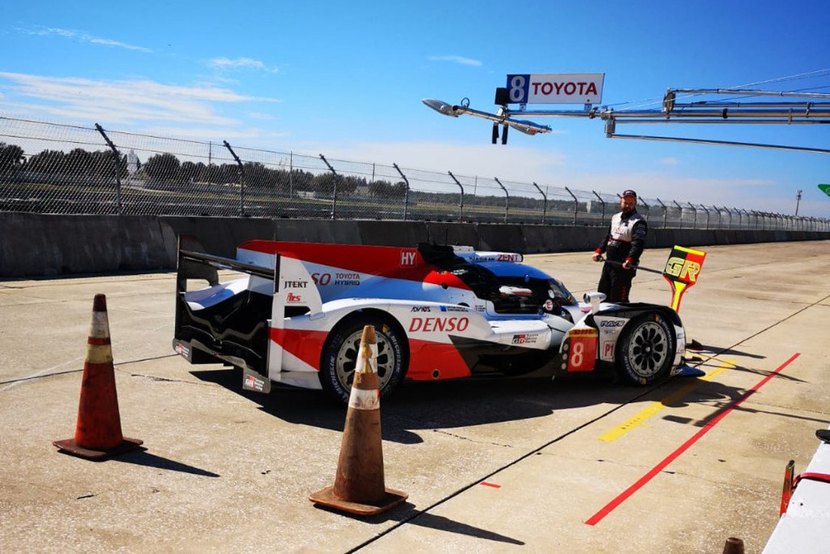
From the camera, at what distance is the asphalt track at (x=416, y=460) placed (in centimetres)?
394

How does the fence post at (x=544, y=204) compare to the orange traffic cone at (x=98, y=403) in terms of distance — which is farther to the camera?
the fence post at (x=544, y=204)

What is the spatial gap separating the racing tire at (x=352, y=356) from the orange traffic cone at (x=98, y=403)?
59.4 inches

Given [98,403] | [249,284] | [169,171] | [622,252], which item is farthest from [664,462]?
[169,171]

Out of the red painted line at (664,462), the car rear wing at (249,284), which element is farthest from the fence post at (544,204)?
the car rear wing at (249,284)

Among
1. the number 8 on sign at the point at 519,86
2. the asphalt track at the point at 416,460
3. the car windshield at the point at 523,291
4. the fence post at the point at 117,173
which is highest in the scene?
the number 8 on sign at the point at 519,86

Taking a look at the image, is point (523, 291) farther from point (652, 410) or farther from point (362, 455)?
point (362, 455)

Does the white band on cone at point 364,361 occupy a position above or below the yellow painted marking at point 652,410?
above

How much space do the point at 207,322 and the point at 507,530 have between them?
3.31 metres

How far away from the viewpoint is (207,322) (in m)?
6.44

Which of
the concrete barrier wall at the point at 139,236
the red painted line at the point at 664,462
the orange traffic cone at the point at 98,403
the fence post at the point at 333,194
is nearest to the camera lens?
the red painted line at the point at 664,462

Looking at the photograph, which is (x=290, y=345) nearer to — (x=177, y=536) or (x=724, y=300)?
(x=177, y=536)

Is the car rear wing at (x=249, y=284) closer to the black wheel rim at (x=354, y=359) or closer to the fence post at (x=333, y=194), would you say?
the black wheel rim at (x=354, y=359)

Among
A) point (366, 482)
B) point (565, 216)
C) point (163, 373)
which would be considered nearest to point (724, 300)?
point (163, 373)

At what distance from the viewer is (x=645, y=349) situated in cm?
770
